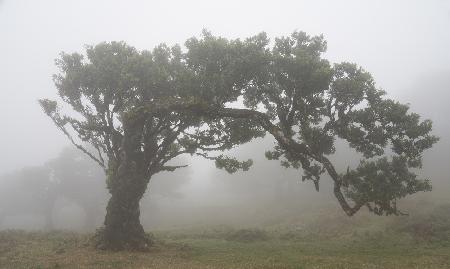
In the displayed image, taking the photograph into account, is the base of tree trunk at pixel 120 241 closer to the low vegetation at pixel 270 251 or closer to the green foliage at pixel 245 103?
the low vegetation at pixel 270 251

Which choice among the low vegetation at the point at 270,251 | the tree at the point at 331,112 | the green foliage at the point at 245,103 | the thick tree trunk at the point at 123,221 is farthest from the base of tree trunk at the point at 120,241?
the tree at the point at 331,112

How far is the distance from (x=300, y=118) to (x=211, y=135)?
7.69m

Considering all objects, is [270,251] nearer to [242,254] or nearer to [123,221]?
[242,254]

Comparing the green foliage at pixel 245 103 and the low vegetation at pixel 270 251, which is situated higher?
the green foliage at pixel 245 103

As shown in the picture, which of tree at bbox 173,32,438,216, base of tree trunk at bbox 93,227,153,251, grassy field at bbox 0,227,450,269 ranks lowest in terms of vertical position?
grassy field at bbox 0,227,450,269

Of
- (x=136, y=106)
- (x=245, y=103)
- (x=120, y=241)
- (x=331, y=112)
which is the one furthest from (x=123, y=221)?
(x=331, y=112)

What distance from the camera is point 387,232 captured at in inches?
1452

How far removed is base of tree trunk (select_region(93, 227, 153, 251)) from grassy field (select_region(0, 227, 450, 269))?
881 mm

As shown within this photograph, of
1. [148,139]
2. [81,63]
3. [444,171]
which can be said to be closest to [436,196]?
[444,171]

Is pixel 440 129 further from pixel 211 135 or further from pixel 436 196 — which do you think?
pixel 211 135

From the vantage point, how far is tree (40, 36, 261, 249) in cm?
2841

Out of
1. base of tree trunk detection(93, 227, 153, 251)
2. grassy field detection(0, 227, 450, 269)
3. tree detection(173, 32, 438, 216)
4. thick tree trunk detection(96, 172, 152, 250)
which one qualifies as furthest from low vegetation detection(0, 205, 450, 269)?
tree detection(173, 32, 438, 216)

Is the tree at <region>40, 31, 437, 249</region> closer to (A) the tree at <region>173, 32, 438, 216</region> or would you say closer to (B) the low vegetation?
(A) the tree at <region>173, 32, 438, 216</region>

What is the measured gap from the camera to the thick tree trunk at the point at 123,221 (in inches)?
1122
